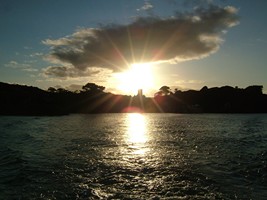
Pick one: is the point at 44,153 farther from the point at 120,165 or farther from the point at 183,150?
the point at 183,150

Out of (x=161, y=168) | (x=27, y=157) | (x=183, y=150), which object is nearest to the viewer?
(x=161, y=168)

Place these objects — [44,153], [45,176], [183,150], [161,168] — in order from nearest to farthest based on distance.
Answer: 1. [45,176]
2. [161,168]
3. [44,153]
4. [183,150]

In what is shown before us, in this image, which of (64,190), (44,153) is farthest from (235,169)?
(44,153)

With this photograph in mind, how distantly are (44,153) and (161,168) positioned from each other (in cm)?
1500

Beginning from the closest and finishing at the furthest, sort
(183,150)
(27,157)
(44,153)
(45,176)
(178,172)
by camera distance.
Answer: (45,176)
(178,172)
(27,157)
(44,153)
(183,150)

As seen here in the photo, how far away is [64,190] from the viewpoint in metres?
19.9

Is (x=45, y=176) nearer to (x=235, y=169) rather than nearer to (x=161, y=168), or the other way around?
(x=161, y=168)

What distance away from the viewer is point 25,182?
71.3 ft

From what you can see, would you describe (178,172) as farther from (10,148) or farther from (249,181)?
(10,148)

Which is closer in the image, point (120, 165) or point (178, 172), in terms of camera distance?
point (178, 172)

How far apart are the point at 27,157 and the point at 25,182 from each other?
1059cm

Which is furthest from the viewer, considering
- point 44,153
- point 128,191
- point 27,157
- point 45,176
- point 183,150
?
point 183,150

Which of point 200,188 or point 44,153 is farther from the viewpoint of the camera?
point 44,153

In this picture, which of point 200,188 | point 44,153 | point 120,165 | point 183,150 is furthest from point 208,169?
point 44,153
